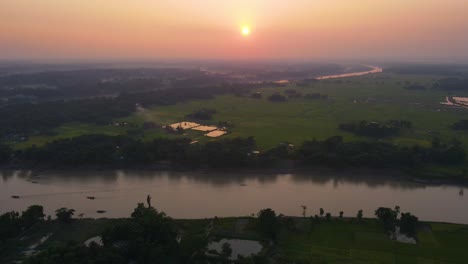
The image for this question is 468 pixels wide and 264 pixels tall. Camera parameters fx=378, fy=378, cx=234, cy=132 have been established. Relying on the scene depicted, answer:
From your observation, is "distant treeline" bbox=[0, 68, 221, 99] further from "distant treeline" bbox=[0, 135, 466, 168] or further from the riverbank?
the riverbank

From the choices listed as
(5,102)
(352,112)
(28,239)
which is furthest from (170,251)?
(5,102)

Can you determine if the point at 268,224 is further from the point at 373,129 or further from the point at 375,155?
the point at 373,129

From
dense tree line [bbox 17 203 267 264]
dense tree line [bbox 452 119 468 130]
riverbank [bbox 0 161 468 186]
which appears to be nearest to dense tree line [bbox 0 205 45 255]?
dense tree line [bbox 17 203 267 264]

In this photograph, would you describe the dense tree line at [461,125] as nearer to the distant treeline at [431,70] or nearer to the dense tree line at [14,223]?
the dense tree line at [14,223]

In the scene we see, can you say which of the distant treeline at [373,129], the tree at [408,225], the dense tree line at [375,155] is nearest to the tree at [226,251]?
the tree at [408,225]

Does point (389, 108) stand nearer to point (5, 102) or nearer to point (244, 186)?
point (244, 186)
